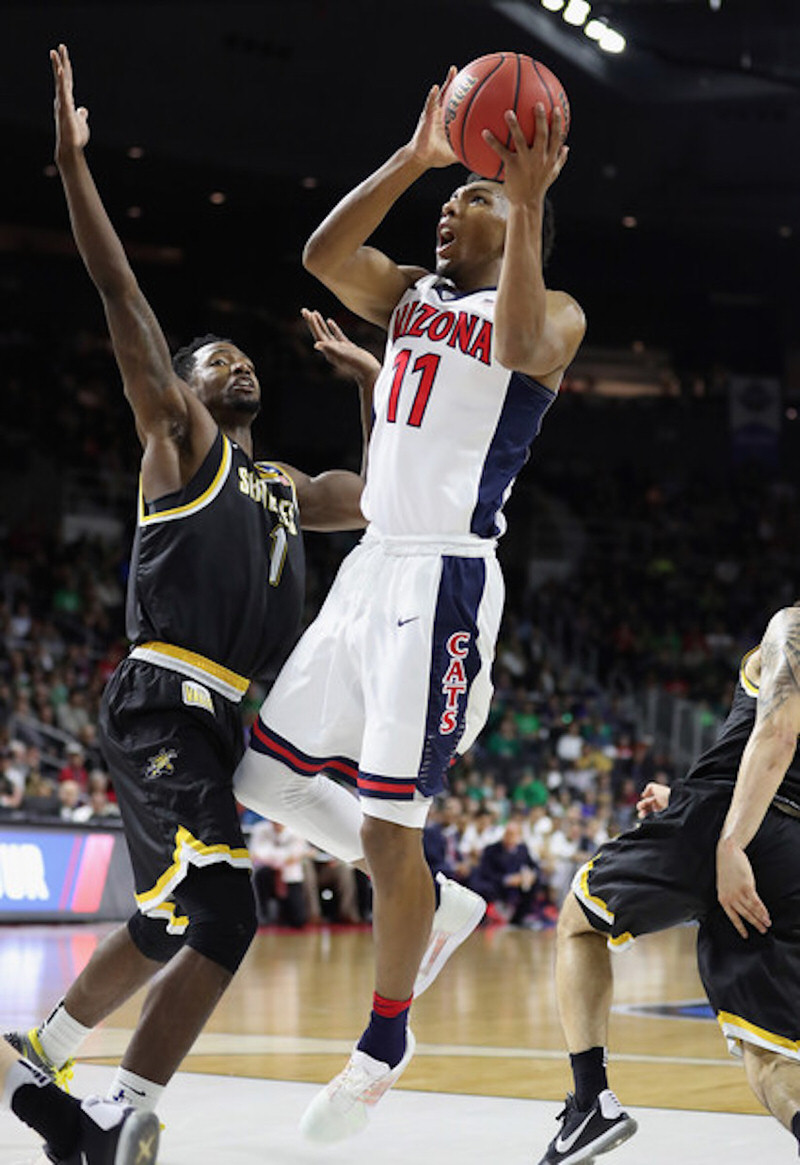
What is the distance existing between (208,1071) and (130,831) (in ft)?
6.11

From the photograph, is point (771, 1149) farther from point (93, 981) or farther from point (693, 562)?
point (693, 562)

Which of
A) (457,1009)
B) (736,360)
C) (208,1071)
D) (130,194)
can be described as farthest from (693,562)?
(208,1071)

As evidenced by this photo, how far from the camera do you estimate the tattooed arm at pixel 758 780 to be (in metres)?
4.26

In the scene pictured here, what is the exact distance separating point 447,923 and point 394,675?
869mm

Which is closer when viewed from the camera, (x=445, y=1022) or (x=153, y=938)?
(x=153, y=938)

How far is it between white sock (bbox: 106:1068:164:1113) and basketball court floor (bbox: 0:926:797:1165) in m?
0.31

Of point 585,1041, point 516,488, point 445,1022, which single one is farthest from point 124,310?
point 516,488

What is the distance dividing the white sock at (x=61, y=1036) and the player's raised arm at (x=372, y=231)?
2.25 m

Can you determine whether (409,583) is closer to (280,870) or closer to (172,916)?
(172,916)

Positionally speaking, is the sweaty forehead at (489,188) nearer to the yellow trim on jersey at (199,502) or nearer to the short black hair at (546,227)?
the short black hair at (546,227)

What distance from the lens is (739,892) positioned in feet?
14.0

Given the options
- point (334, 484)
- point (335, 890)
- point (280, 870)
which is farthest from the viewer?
point (335, 890)

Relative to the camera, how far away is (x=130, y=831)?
456 centimetres

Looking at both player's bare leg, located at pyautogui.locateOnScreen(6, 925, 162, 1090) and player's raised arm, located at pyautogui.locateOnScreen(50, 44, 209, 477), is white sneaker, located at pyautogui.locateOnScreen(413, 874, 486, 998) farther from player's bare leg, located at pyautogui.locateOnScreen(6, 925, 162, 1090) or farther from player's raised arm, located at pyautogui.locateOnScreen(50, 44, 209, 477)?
player's raised arm, located at pyautogui.locateOnScreen(50, 44, 209, 477)
